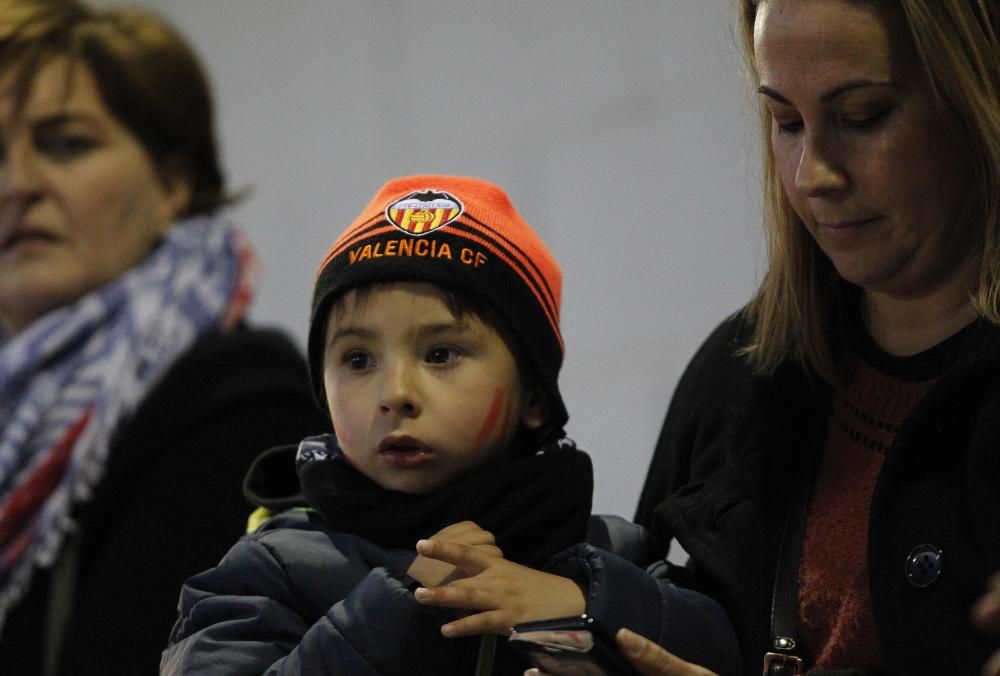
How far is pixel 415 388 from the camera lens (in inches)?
54.4

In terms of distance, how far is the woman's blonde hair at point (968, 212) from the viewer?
129 centimetres

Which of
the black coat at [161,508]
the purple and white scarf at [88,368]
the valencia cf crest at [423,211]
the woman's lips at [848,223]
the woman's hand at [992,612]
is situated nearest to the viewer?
the woman's hand at [992,612]

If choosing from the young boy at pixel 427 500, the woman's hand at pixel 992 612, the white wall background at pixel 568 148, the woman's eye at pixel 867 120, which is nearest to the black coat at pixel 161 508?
the white wall background at pixel 568 148

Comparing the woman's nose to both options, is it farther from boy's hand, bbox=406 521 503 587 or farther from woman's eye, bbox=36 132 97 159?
woman's eye, bbox=36 132 97 159

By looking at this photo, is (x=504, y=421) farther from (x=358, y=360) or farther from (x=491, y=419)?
(x=358, y=360)

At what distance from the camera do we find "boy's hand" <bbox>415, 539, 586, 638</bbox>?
50.1 inches

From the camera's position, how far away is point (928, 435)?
1.33 m

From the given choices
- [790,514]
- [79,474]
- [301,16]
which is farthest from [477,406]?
[301,16]

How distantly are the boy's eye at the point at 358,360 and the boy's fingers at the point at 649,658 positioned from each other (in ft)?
1.06

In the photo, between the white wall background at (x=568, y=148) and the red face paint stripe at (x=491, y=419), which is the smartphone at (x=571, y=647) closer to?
the red face paint stripe at (x=491, y=419)

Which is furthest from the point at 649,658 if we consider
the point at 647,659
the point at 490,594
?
the point at 490,594

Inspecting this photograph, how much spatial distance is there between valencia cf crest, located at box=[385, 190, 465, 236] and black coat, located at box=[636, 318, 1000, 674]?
0.32 meters

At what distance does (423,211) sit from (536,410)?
0.68ft

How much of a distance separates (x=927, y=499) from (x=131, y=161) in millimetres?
1585
